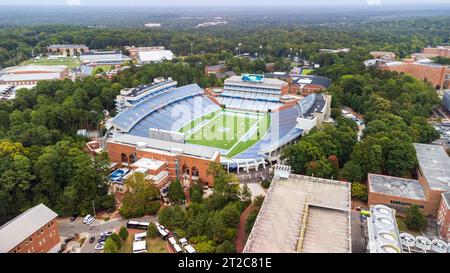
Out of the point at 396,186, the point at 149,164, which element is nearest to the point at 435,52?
the point at 396,186

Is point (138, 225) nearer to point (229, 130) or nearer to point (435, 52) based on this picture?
point (229, 130)

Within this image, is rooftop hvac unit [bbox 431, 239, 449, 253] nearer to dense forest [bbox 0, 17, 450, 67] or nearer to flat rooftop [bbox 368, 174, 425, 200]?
flat rooftop [bbox 368, 174, 425, 200]

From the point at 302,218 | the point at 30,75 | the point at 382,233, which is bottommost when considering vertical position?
the point at 382,233

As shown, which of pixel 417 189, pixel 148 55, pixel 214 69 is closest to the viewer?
pixel 417 189
